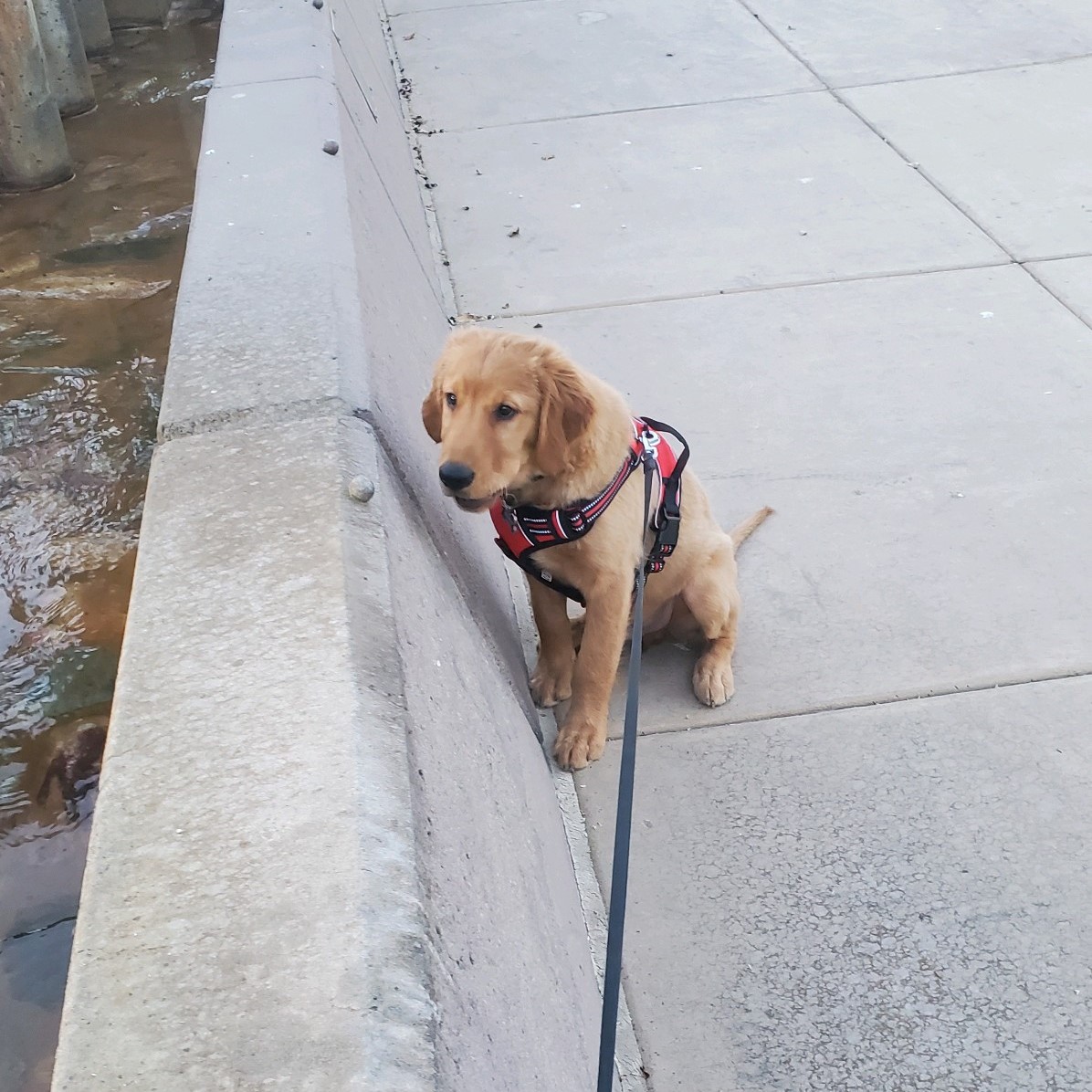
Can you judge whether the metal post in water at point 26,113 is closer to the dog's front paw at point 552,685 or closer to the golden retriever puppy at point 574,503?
the golden retriever puppy at point 574,503

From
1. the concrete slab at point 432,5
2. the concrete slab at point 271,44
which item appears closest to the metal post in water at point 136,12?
the concrete slab at point 432,5

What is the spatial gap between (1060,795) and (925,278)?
314 centimetres

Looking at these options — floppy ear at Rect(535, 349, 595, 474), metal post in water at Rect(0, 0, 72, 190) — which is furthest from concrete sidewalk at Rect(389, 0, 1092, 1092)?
metal post in water at Rect(0, 0, 72, 190)

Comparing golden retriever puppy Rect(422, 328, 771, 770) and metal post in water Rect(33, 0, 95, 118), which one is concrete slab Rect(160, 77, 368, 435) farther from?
metal post in water Rect(33, 0, 95, 118)

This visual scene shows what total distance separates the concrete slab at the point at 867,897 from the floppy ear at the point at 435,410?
3.23 feet

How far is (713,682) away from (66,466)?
3.08m

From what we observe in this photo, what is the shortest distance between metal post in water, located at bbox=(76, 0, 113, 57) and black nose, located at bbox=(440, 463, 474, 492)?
31.4 ft

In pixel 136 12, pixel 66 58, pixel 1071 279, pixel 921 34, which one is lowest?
pixel 136 12

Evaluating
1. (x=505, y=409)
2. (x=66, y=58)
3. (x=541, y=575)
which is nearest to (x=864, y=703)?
(x=541, y=575)

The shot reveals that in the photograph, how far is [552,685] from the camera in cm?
329

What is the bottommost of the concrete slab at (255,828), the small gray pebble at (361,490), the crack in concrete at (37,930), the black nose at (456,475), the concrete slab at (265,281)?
the crack in concrete at (37,930)

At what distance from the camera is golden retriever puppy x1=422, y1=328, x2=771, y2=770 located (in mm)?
2590

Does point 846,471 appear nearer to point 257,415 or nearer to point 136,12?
point 257,415

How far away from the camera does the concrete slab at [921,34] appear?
7867 millimetres
